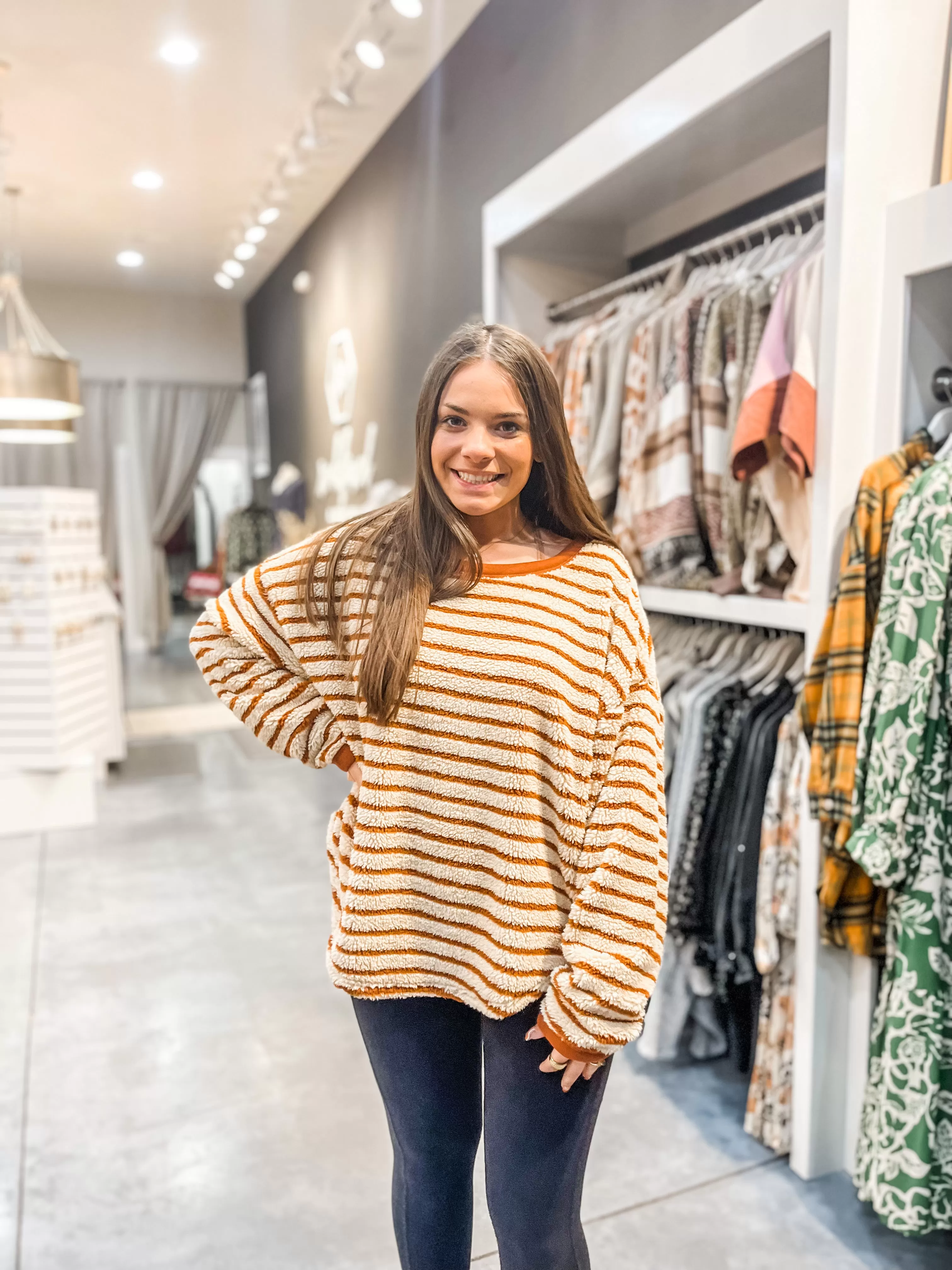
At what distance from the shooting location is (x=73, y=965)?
8.07 ft

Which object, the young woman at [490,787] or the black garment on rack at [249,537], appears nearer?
the young woman at [490,787]

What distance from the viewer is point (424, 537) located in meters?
1.01

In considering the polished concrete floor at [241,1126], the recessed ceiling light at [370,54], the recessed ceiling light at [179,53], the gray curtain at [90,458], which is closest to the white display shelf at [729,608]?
the polished concrete floor at [241,1126]

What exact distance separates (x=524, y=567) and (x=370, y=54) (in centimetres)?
285

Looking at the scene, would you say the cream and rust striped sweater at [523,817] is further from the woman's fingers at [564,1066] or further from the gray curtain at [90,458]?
the gray curtain at [90,458]

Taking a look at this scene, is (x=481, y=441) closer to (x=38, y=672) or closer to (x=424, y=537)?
(x=424, y=537)

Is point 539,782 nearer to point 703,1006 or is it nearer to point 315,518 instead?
point 703,1006

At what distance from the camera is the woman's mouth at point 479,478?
3.20 feet

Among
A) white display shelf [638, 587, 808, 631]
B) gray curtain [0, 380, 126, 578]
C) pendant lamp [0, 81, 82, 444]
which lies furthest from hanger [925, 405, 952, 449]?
gray curtain [0, 380, 126, 578]

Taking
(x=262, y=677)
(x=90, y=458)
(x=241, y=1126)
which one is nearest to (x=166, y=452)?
(x=90, y=458)

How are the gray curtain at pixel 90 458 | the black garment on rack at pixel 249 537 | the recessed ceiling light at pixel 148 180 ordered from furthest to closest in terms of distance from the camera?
1. the gray curtain at pixel 90 458
2. the black garment on rack at pixel 249 537
3. the recessed ceiling light at pixel 148 180

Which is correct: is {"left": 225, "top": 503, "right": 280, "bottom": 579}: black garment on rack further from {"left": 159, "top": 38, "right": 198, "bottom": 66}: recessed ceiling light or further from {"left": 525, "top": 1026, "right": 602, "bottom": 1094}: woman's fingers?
{"left": 525, "top": 1026, "right": 602, "bottom": 1094}: woman's fingers

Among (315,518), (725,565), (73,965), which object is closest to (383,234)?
(315,518)

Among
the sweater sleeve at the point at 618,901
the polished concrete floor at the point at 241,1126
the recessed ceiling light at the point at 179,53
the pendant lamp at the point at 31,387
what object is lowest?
the polished concrete floor at the point at 241,1126
